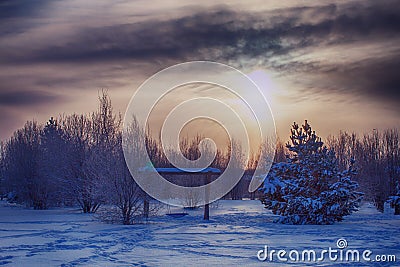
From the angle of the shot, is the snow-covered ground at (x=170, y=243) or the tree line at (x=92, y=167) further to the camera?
the tree line at (x=92, y=167)

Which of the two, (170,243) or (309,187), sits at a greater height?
(309,187)

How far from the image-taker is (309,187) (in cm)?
2462

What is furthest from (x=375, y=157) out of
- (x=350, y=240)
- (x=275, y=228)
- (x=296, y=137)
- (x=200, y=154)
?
(x=350, y=240)

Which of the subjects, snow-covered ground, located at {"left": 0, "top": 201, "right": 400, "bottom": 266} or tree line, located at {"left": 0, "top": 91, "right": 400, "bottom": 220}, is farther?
tree line, located at {"left": 0, "top": 91, "right": 400, "bottom": 220}

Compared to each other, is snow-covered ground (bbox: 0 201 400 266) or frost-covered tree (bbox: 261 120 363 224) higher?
frost-covered tree (bbox: 261 120 363 224)

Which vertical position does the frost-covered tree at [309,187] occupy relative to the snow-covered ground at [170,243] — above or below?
above

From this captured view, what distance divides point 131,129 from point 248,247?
11147mm

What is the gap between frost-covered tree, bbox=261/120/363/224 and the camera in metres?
23.8

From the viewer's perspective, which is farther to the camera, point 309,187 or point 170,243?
point 309,187

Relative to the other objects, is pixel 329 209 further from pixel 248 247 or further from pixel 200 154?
pixel 200 154

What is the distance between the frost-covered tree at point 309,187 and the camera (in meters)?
23.8

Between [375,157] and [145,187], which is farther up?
[375,157]

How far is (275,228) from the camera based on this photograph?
68.5 ft

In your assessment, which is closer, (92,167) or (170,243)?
(170,243)
